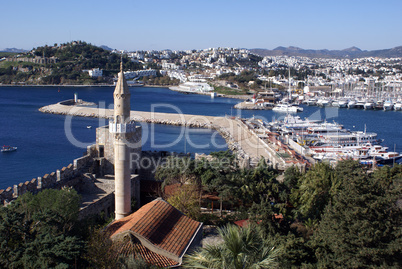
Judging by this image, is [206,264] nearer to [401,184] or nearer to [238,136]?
[401,184]

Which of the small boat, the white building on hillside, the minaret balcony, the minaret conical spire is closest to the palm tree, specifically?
the minaret balcony

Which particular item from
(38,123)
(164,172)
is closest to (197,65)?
(38,123)

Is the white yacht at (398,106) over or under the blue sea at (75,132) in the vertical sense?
over

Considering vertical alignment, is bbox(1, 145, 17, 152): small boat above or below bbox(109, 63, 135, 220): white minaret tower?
below

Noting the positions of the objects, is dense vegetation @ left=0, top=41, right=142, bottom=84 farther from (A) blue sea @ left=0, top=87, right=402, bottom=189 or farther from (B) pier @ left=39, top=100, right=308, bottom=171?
(B) pier @ left=39, top=100, right=308, bottom=171

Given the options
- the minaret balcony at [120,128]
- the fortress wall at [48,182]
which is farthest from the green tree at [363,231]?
the fortress wall at [48,182]

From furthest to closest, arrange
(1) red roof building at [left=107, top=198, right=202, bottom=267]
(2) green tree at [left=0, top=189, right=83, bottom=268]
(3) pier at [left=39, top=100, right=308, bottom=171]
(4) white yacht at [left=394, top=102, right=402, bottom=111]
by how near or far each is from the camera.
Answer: (4) white yacht at [left=394, top=102, right=402, bottom=111] → (3) pier at [left=39, top=100, right=308, bottom=171] → (1) red roof building at [left=107, top=198, right=202, bottom=267] → (2) green tree at [left=0, top=189, right=83, bottom=268]

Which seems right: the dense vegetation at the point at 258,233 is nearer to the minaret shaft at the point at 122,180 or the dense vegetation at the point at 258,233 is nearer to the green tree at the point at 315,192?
the green tree at the point at 315,192
